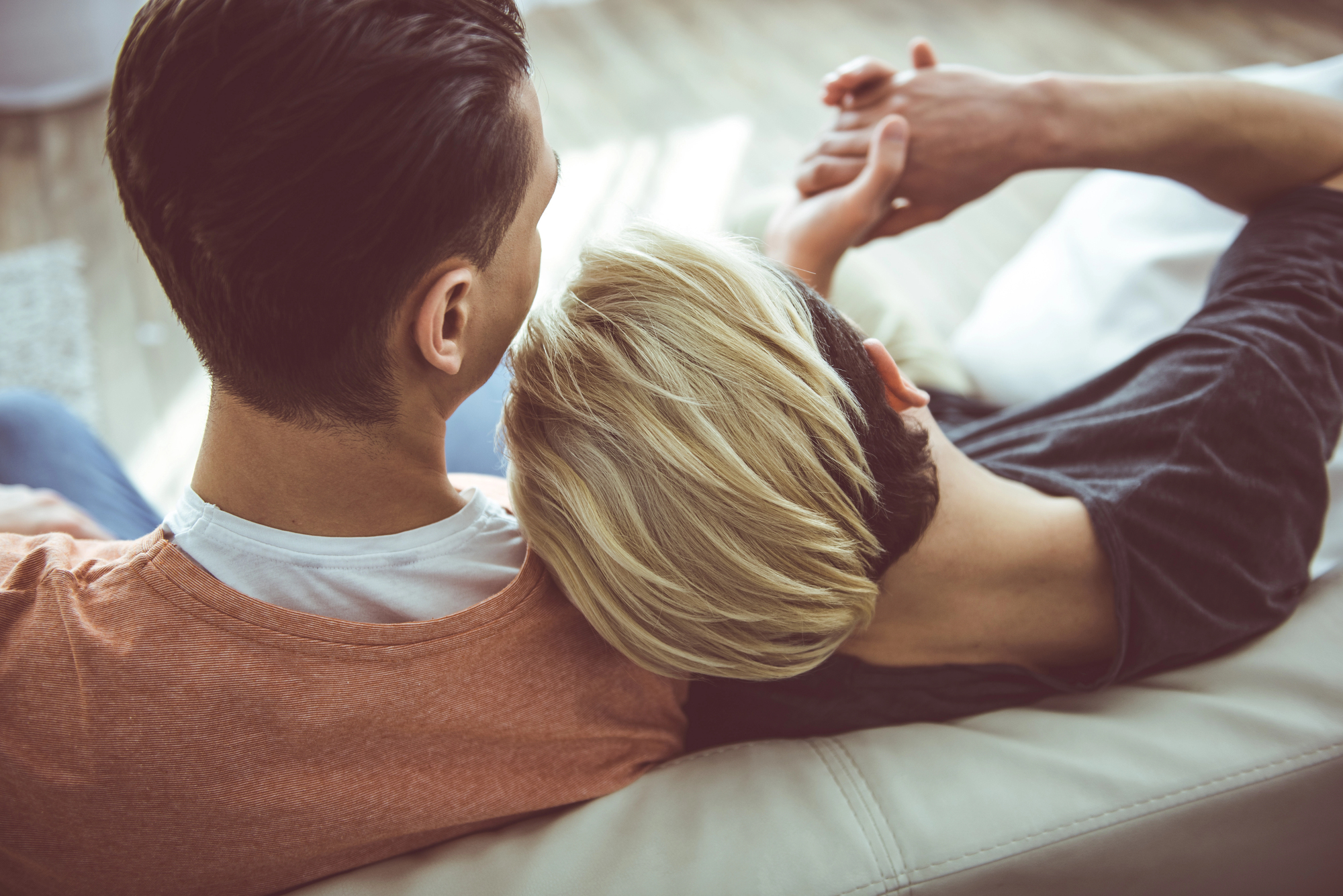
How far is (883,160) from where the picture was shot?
45.0 inches

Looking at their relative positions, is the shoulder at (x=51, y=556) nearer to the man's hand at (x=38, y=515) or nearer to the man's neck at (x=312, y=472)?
the man's neck at (x=312, y=472)

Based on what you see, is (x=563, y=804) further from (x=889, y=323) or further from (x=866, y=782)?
(x=889, y=323)

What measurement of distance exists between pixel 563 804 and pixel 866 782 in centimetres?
27

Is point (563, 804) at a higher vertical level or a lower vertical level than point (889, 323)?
lower

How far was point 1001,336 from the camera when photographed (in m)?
1.49

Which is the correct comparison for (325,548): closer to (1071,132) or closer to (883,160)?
(883,160)

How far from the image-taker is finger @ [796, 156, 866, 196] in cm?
120

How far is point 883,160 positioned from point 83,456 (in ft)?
3.81

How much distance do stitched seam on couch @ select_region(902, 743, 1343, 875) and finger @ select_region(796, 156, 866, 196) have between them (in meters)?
0.84

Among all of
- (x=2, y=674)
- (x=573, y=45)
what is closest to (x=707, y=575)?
(x=2, y=674)

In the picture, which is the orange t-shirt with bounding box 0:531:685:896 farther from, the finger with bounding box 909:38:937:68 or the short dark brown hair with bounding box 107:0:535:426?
the finger with bounding box 909:38:937:68

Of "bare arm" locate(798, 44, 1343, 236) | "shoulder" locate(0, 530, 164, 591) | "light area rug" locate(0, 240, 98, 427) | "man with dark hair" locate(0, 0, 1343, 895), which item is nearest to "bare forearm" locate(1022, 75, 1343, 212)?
"bare arm" locate(798, 44, 1343, 236)

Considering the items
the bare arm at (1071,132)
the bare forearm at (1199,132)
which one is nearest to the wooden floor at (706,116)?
the bare arm at (1071,132)

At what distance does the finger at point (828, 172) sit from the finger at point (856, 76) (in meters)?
0.09
